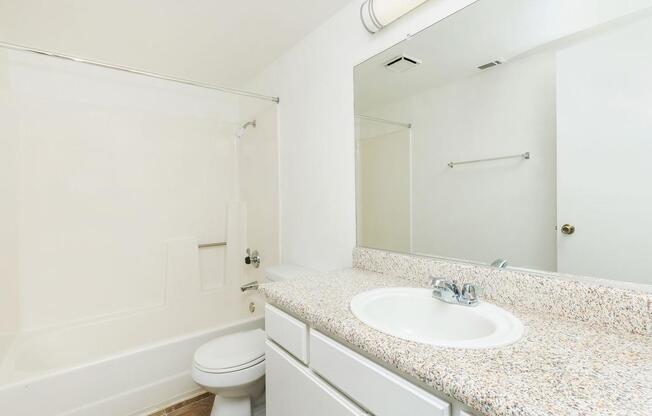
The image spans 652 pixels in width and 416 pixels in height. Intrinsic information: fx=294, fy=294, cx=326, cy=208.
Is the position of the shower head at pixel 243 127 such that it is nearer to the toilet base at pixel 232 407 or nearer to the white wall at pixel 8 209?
the white wall at pixel 8 209

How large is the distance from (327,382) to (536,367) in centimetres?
55

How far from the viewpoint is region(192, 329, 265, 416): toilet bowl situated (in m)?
1.34

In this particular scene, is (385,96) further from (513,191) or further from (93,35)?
(93,35)

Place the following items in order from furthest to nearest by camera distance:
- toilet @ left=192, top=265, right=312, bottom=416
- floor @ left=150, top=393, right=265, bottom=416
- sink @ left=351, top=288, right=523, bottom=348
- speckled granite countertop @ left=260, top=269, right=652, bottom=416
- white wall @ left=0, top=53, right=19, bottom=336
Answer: white wall @ left=0, top=53, right=19, bottom=336 → floor @ left=150, top=393, right=265, bottom=416 → toilet @ left=192, top=265, right=312, bottom=416 → sink @ left=351, top=288, right=523, bottom=348 → speckled granite countertop @ left=260, top=269, right=652, bottom=416

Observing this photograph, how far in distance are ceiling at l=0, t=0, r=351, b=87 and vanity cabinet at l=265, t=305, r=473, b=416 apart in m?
1.52

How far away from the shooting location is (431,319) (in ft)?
3.31

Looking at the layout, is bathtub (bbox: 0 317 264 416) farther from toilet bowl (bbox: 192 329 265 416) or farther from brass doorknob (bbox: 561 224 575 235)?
brass doorknob (bbox: 561 224 575 235)

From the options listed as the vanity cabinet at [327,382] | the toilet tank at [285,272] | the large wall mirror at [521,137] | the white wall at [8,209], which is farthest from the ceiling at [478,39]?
the white wall at [8,209]

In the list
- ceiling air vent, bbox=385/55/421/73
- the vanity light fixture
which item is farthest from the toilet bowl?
the vanity light fixture

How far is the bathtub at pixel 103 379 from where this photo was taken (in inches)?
49.9

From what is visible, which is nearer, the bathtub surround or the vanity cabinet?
the vanity cabinet

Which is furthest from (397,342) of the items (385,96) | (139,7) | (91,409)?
(139,7)

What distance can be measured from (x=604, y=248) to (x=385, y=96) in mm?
1017

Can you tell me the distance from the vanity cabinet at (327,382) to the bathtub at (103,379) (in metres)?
0.73
